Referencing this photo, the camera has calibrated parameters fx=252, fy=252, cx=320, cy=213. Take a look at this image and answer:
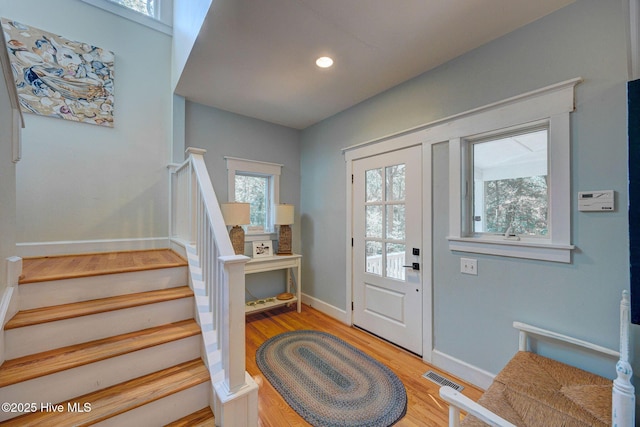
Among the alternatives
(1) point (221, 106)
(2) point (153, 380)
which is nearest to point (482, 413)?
(2) point (153, 380)

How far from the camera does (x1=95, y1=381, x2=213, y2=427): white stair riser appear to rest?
1.28 m

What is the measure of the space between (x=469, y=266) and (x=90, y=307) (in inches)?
106

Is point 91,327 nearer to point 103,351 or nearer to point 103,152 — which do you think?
point 103,351

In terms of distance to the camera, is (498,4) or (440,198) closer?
(498,4)

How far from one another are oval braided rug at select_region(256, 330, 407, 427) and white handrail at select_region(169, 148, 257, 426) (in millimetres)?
614

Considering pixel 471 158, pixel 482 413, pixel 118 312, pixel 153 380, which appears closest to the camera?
pixel 482 413

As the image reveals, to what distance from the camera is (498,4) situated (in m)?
1.61

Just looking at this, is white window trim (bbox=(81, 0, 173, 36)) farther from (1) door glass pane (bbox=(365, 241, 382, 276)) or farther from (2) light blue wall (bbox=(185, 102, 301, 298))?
(1) door glass pane (bbox=(365, 241, 382, 276))

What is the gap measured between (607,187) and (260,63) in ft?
8.66

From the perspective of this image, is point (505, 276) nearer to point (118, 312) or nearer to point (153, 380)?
point (153, 380)

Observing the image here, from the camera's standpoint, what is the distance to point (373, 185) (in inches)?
112

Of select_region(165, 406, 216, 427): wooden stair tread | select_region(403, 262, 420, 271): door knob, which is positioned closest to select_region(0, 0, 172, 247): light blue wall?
select_region(165, 406, 216, 427): wooden stair tread

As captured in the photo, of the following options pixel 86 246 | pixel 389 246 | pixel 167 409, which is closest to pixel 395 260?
pixel 389 246

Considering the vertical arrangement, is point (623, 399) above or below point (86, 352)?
above
